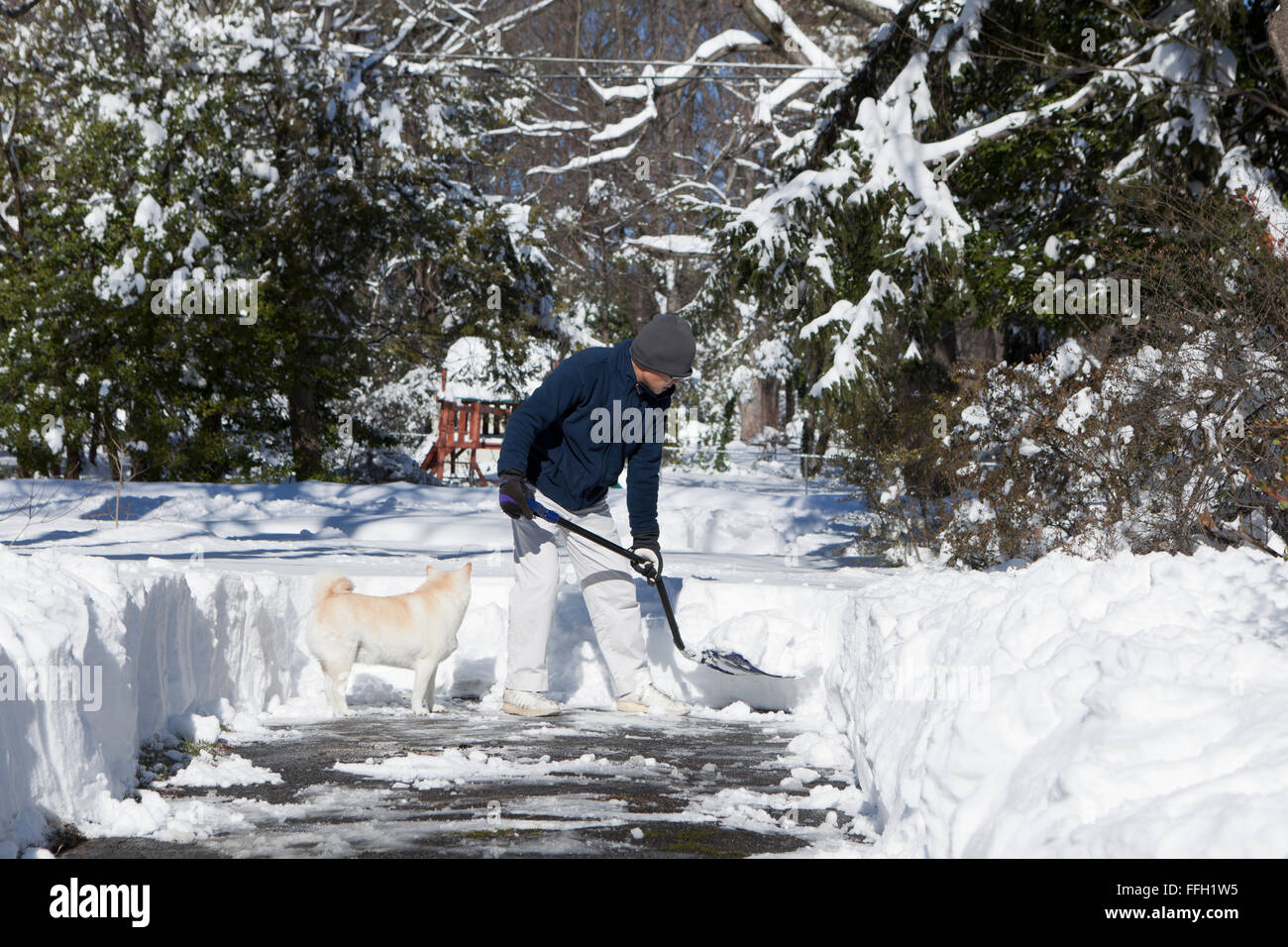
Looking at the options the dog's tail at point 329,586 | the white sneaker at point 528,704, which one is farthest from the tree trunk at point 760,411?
the dog's tail at point 329,586

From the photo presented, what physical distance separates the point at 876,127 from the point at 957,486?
12.5 feet

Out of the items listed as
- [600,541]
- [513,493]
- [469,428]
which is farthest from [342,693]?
[469,428]

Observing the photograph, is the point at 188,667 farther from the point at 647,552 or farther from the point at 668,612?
the point at 668,612

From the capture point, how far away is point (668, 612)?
→ 677 cm

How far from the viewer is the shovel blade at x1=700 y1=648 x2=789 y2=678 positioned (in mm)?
6504

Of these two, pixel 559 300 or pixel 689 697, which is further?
pixel 559 300

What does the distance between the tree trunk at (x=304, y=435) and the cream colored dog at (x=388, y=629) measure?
14819 millimetres

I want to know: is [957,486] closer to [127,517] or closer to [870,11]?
[870,11]

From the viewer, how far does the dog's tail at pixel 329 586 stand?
5971 millimetres

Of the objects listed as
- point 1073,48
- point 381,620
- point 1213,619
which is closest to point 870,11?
point 1073,48

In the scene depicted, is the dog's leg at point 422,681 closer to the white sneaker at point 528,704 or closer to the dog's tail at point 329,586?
the white sneaker at point 528,704

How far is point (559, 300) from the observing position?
22.5 metres

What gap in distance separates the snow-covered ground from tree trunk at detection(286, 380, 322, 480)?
42.5 ft

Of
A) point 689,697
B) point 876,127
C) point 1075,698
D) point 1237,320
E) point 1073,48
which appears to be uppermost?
point 1073,48
